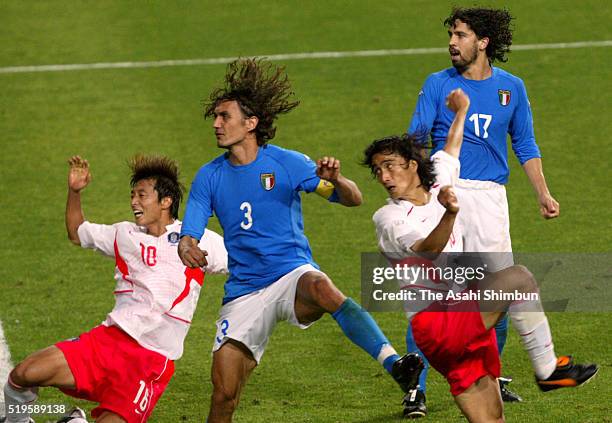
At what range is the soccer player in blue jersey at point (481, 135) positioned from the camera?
9.09 m

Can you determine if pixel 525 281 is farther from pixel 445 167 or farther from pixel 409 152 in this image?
pixel 409 152

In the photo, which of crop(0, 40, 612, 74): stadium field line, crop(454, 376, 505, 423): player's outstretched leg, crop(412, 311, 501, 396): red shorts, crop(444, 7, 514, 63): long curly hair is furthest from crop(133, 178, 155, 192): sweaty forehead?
crop(0, 40, 612, 74): stadium field line

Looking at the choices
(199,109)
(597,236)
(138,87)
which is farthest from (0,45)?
(597,236)

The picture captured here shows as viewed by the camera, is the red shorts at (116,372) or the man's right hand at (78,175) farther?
the man's right hand at (78,175)

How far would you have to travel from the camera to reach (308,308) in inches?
318

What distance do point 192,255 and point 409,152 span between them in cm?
133

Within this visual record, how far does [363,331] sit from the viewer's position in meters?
7.84

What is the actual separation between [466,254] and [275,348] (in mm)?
2107

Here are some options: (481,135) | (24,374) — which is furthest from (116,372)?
(481,135)

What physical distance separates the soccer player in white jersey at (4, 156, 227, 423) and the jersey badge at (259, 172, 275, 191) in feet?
1.94

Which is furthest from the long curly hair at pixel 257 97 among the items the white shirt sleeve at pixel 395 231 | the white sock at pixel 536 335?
the white sock at pixel 536 335

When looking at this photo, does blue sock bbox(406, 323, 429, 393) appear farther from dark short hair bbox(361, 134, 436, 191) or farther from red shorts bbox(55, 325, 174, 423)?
red shorts bbox(55, 325, 174, 423)

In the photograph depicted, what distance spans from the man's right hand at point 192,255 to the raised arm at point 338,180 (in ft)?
2.59

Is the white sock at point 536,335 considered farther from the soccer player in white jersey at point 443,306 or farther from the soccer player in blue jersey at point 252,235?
the soccer player in blue jersey at point 252,235
